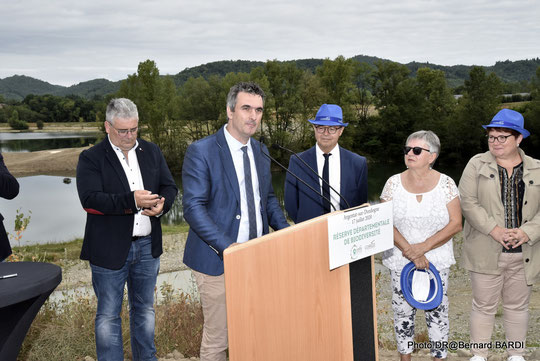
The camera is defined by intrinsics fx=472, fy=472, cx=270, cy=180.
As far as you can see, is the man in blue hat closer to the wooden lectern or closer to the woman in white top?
the woman in white top

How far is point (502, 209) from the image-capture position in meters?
3.64

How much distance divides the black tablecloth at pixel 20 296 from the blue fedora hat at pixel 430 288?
7.61 ft

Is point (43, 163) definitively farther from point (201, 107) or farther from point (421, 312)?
point (421, 312)

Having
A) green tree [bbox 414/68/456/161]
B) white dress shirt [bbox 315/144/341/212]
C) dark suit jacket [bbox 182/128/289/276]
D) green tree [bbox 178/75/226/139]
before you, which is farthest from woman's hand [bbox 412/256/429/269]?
green tree [bbox 414/68/456/161]

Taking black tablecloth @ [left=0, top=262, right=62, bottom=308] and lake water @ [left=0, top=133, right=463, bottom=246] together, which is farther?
lake water @ [left=0, top=133, right=463, bottom=246]

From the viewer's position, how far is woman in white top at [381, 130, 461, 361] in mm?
3447

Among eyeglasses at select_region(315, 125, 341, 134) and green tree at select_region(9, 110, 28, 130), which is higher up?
green tree at select_region(9, 110, 28, 130)

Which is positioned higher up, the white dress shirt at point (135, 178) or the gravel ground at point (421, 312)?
the white dress shirt at point (135, 178)

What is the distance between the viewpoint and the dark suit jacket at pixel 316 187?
4.09m

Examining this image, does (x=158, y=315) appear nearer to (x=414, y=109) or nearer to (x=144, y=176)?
(x=144, y=176)

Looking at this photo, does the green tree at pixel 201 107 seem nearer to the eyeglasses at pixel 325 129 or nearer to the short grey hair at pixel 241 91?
the eyeglasses at pixel 325 129

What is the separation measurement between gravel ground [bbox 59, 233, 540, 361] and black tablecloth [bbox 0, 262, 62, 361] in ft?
6.50

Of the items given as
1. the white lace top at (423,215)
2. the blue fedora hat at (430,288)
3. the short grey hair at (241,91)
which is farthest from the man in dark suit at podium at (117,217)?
the blue fedora hat at (430,288)

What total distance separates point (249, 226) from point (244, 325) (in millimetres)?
896
